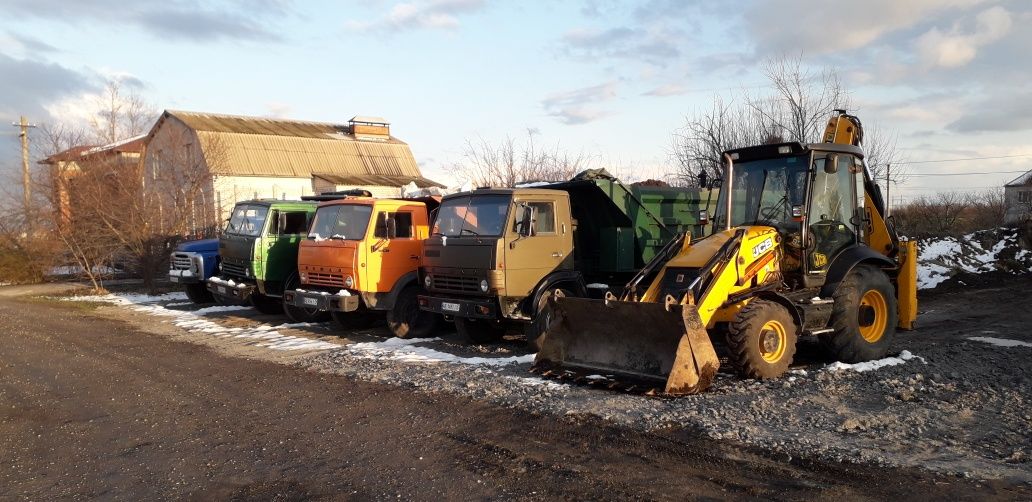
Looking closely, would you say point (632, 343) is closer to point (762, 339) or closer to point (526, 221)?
point (762, 339)

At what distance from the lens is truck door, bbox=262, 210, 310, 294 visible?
47.3 feet

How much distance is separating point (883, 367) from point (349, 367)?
614 centimetres

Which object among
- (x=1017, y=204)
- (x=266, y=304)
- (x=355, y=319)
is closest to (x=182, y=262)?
(x=266, y=304)

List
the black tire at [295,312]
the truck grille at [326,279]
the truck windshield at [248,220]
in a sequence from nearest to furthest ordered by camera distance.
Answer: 1. the truck grille at [326,279]
2. the black tire at [295,312]
3. the truck windshield at [248,220]

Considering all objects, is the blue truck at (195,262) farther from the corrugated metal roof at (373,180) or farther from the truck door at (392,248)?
the corrugated metal roof at (373,180)

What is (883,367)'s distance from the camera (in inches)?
330

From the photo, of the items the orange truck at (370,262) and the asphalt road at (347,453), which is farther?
the orange truck at (370,262)

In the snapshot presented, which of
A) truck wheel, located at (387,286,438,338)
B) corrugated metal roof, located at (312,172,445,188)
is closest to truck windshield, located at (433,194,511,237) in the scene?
truck wheel, located at (387,286,438,338)

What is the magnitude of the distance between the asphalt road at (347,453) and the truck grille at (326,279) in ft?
10.9

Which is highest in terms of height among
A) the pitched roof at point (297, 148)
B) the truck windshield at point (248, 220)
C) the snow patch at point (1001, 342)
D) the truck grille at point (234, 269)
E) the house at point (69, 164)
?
the pitched roof at point (297, 148)

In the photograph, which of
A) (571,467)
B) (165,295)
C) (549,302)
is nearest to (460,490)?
(571,467)

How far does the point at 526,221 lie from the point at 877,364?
179 inches

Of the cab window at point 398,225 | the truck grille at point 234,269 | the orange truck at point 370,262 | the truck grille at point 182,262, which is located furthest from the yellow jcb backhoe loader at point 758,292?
the truck grille at point 182,262

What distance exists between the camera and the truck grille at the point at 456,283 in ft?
33.9
